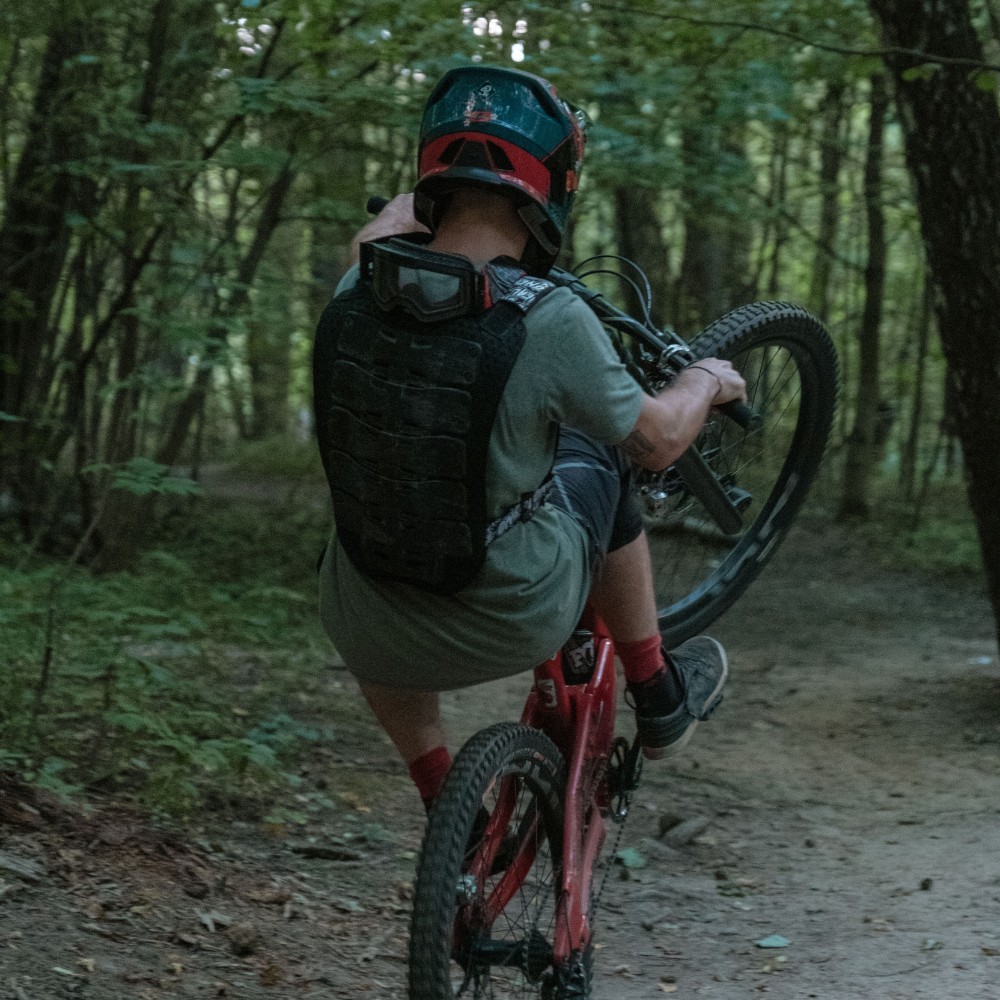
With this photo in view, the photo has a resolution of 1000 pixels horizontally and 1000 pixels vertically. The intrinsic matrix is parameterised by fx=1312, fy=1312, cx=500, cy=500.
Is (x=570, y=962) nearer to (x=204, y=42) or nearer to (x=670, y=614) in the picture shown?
(x=670, y=614)

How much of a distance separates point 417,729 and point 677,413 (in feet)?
3.06

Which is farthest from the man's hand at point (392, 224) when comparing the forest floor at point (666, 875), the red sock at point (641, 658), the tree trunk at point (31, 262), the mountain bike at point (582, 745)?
the tree trunk at point (31, 262)

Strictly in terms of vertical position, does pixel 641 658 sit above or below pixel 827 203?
below

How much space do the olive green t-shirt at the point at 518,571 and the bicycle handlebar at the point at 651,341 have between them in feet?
1.01

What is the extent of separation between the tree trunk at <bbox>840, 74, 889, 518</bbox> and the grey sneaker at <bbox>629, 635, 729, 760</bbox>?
9450 millimetres

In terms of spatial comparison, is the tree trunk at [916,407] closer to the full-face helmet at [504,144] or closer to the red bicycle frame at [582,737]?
the red bicycle frame at [582,737]

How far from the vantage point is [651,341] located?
9.60ft

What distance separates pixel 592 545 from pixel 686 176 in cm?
650

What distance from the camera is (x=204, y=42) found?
25.8 feet

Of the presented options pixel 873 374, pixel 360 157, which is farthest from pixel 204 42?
pixel 873 374

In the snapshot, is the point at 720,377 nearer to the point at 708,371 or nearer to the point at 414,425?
the point at 708,371

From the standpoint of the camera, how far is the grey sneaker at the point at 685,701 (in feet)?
10.7

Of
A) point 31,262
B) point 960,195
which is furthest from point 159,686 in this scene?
point 31,262

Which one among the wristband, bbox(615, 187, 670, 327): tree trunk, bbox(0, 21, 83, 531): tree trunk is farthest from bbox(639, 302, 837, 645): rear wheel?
bbox(615, 187, 670, 327): tree trunk
